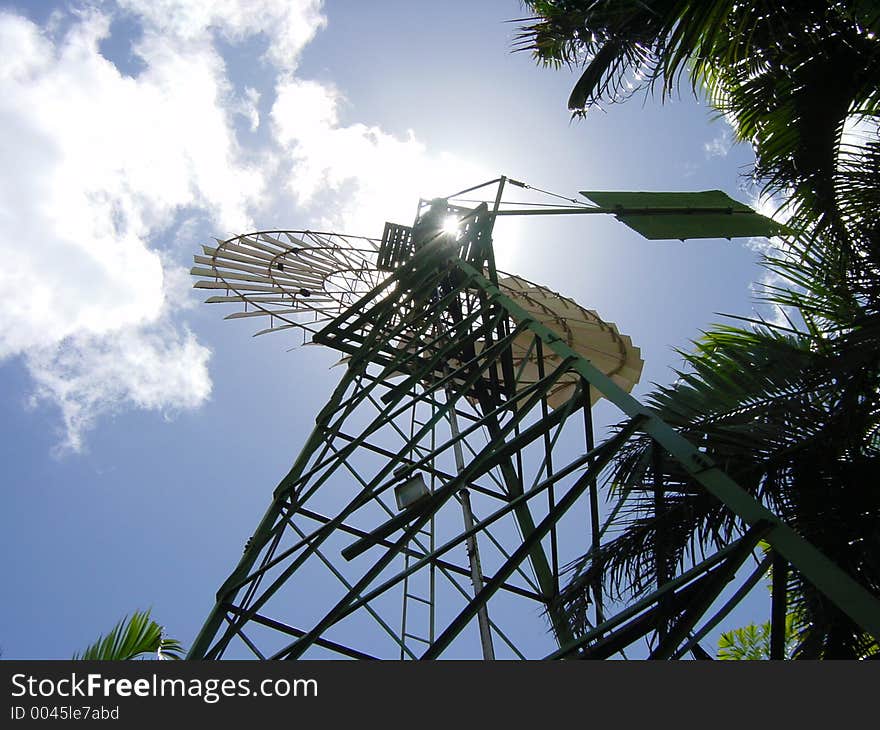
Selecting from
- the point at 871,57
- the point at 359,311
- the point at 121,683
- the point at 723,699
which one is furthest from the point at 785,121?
the point at 121,683

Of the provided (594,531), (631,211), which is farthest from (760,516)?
(631,211)

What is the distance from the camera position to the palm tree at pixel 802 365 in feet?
15.2

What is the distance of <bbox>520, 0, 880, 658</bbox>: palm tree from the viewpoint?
15.2 ft

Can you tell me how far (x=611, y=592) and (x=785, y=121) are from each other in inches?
150

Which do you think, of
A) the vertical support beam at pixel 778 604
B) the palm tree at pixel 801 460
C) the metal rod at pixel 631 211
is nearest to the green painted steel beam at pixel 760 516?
the vertical support beam at pixel 778 604

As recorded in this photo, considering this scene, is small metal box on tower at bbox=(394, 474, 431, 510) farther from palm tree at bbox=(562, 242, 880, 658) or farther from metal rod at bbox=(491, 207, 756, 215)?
metal rod at bbox=(491, 207, 756, 215)

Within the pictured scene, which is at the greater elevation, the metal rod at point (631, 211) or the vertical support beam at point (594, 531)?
the metal rod at point (631, 211)

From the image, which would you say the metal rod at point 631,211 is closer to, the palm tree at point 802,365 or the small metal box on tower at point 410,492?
the palm tree at point 802,365

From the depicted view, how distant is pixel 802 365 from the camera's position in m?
4.86

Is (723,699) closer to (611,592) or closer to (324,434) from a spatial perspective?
(611,592)

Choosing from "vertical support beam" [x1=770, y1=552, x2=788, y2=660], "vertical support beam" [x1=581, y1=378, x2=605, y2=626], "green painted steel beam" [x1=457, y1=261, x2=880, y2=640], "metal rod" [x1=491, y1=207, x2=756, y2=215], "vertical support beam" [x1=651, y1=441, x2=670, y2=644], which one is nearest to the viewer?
"green painted steel beam" [x1=457, y1=261, x2=880, y2=640]

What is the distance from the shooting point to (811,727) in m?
1.63

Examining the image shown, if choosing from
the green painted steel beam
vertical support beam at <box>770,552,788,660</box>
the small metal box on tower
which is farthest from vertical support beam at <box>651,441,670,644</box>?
the small metal box on tower

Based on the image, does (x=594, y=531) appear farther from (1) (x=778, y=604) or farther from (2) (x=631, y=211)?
(2) (x=631, y=211)
